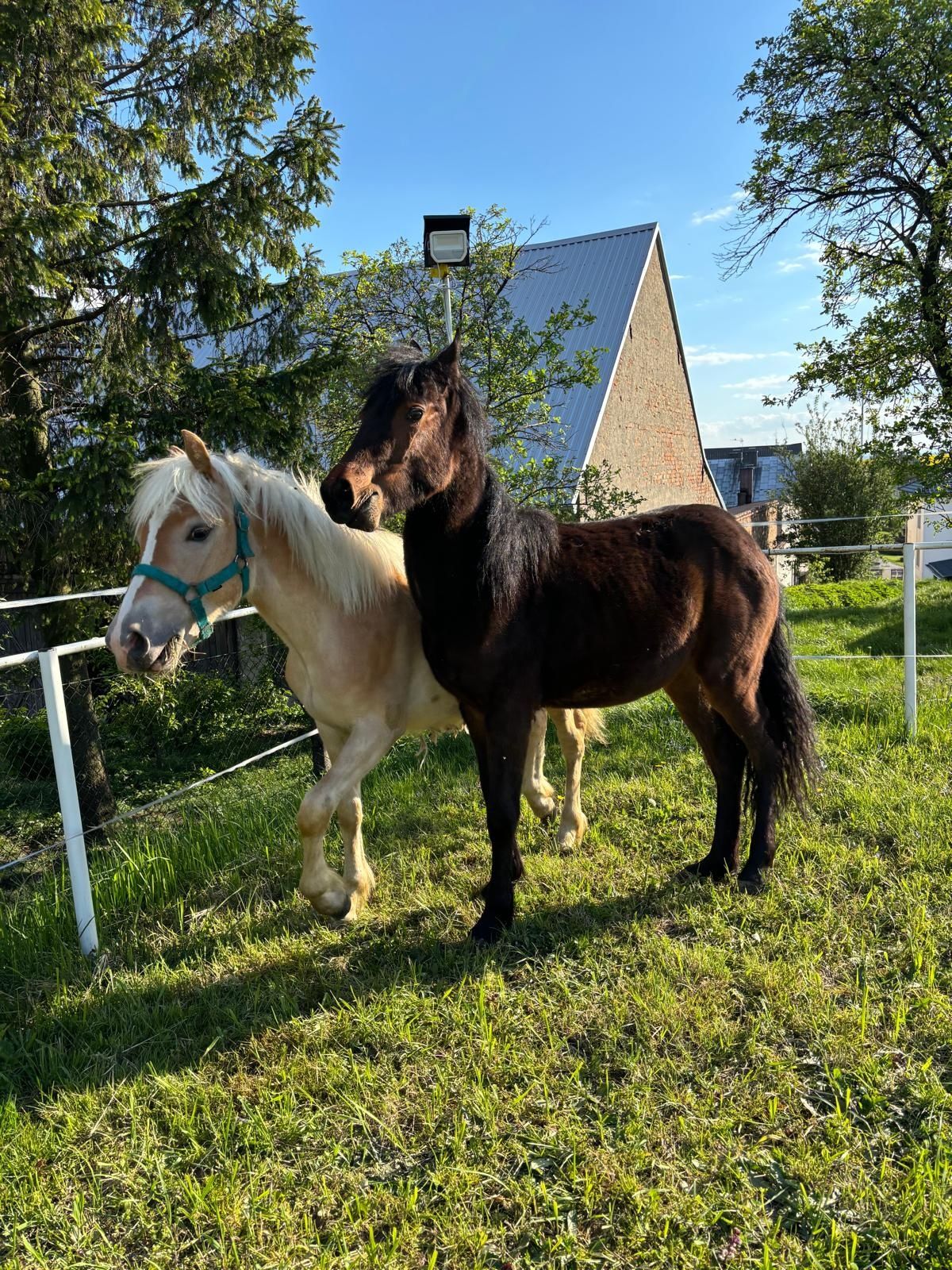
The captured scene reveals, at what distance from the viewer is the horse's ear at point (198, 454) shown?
8.21 ft

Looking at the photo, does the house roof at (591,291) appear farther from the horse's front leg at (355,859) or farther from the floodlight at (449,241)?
the horse's front leg at (355,859)

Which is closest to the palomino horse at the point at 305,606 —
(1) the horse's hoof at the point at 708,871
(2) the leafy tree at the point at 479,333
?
(1) the horse's hoof at the point at 708,871

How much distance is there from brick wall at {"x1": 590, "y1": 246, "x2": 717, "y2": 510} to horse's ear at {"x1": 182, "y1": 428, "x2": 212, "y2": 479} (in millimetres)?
12302

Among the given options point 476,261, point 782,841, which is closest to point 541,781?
point 782,841

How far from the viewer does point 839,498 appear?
21.1 metres

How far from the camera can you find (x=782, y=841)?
12.0 ft

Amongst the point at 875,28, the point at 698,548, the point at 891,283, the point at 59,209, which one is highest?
the point at 875,28

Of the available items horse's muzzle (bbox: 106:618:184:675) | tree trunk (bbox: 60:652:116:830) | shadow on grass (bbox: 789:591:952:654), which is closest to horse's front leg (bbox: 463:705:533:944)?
horse's muzzle (bbox: 106:618:184:675)

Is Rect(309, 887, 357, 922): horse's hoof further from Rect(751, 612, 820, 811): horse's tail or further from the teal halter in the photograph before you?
Rect(751, 612, 820, 811): horse's tail

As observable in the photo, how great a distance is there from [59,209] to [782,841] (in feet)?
18.6

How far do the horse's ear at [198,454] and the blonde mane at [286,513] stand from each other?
0.09 feet

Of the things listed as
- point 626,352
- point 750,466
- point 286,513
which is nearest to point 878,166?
point 626,352

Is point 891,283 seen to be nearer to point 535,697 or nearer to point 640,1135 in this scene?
point 535,697

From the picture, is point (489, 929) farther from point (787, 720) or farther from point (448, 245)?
point (448, 245)
